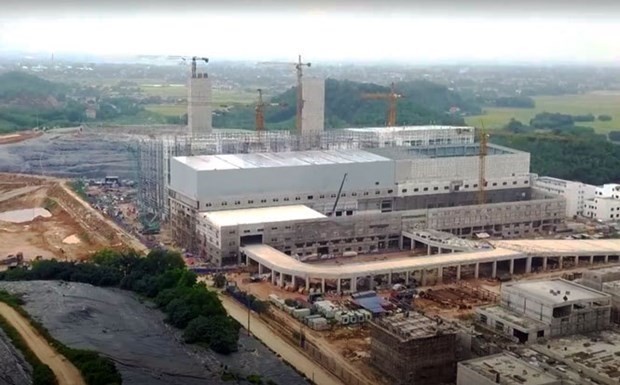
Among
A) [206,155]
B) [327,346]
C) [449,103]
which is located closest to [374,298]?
[327,346]

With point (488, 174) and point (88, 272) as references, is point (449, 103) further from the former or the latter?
point (88, 272)

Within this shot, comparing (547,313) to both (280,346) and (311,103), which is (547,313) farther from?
(311,103)

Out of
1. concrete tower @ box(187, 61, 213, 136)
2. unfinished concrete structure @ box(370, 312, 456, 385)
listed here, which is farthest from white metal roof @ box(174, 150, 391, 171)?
unfinished concrete structure @ box(370, 312, 456, 385)

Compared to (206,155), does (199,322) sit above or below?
below

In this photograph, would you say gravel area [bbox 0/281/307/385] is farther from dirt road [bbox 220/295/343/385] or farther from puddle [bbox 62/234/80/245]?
puddle [bbox 62/234/80/245]

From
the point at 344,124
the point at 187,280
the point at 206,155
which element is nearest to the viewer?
the point at 187,280

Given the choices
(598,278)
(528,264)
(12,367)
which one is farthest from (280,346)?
(528,264)

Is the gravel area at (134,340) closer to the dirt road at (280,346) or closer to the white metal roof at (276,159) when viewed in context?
the dirt road at (280,346)
